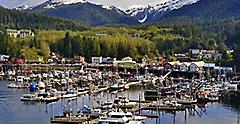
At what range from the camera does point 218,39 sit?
82.9 m

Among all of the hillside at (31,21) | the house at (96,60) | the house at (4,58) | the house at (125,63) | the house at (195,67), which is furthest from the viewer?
the hillside at (31,21)

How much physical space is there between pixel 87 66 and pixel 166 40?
17.8 m

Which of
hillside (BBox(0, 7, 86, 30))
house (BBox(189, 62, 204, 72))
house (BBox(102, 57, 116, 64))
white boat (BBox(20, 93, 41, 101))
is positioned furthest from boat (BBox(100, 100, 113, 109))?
hillside (BBox(0, 7, 86, 30))

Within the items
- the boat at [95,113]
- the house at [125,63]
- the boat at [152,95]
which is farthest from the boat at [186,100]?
A: the house at [125,63]

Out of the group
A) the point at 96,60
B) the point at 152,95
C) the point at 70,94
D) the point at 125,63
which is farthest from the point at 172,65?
the point at 70,94

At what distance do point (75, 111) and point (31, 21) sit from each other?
7186 cm

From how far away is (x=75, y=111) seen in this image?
33.7 m

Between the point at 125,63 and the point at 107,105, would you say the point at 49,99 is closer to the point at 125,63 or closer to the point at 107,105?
the point at 107,105

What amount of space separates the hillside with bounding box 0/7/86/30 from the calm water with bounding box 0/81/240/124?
197 ft

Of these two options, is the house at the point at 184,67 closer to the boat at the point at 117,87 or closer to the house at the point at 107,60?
the house at the point at 107,60

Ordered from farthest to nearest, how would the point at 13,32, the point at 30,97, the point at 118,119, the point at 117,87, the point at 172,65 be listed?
the point at 13,32 → the point at 172,65 → the point at 117,87 → the point at 30,97 → the point at 118,119

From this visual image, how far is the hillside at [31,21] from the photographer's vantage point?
99188 mm

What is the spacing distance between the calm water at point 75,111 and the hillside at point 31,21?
60.0 meters

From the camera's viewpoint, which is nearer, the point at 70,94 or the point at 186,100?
the point at 186,100
